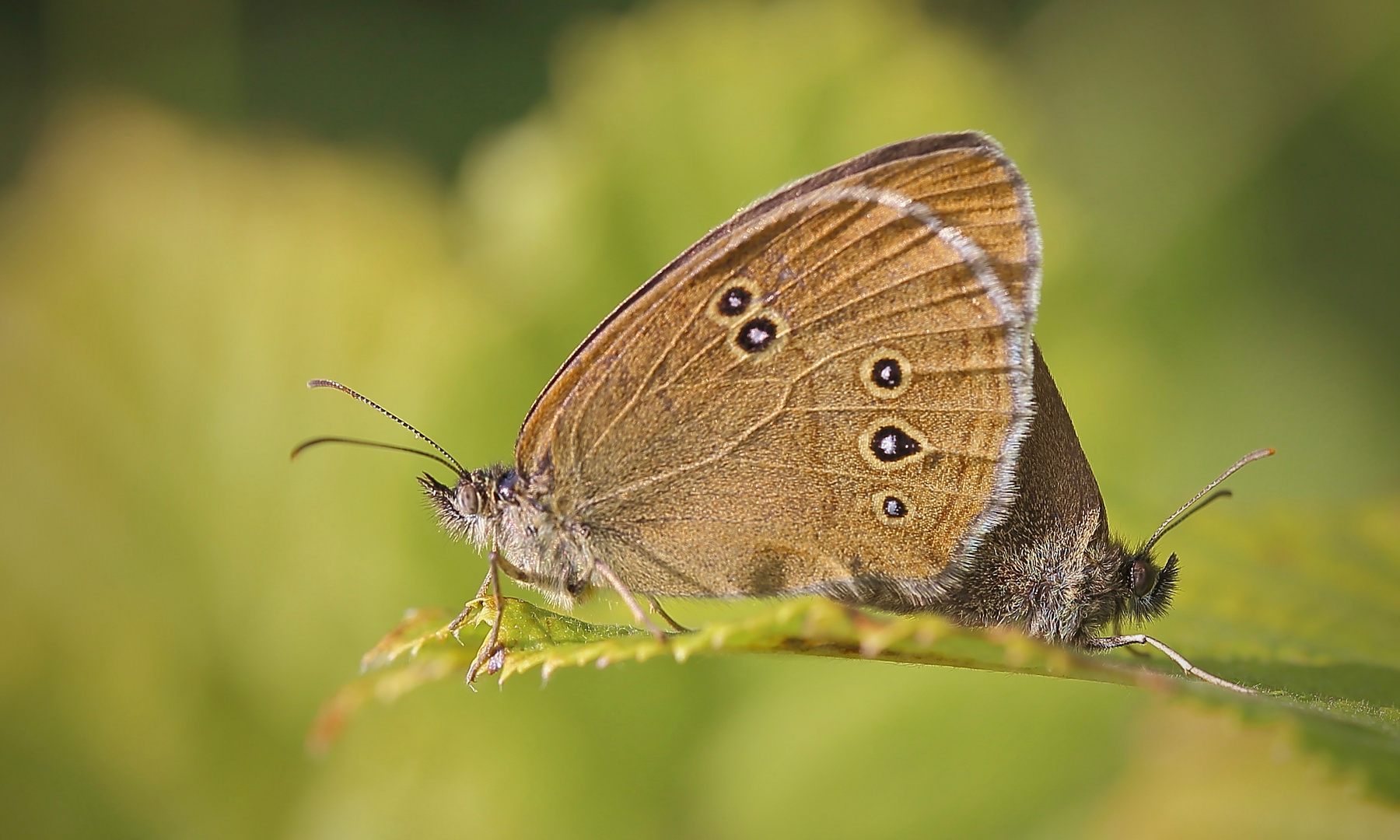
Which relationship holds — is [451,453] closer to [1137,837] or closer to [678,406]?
[678,406]

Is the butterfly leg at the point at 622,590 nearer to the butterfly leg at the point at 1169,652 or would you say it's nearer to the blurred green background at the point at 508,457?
the blurred green background at the point at 508,457

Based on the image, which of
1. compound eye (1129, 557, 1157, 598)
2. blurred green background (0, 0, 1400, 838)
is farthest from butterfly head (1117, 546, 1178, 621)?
blurred green background (0, 0, 1400, 838)

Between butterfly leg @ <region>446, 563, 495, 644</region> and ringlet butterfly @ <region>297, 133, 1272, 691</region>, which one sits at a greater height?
ringlet butterfly @ <region>297, 133, 1272, 691</region>

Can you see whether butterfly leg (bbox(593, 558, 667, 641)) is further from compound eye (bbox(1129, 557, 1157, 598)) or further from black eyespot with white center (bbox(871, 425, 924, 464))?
compound eye (bbox(1129, 557, 1157, 598))

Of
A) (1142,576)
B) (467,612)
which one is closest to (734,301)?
(467,612)

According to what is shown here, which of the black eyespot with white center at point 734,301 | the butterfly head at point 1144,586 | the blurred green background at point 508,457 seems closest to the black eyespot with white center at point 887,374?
the black eyespot with white center at point 734,301

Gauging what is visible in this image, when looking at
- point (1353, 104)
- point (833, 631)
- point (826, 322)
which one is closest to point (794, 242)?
point (826, 322)

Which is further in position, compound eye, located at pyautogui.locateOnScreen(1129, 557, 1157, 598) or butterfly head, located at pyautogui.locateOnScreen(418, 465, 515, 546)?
butterfly head, located at pyautogui.locateOnScreen(418, 465, 515, 546)

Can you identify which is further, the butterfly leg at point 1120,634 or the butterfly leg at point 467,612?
the butterfly leg at point 1120,634
